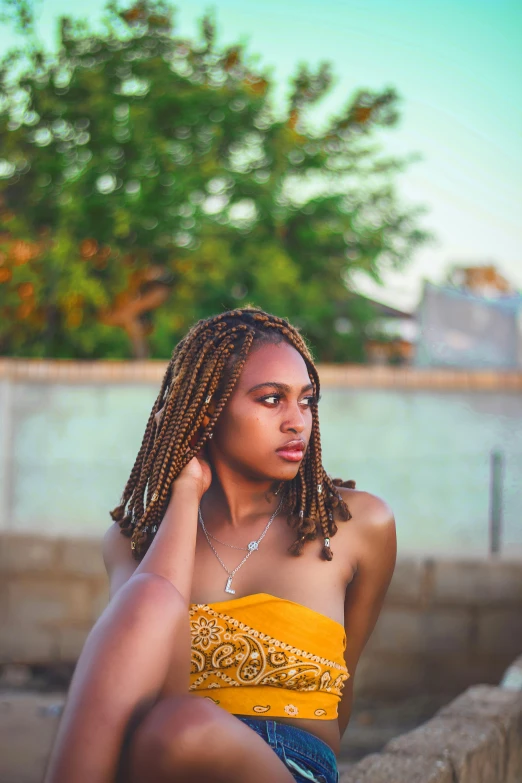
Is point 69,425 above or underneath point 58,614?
above

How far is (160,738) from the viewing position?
170cm

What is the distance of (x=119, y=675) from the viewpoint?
5.82 feet

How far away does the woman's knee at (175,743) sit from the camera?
5.57 feet

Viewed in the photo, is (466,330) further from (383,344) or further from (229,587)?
(229,587)

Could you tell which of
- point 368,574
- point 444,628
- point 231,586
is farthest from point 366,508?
point 444,628

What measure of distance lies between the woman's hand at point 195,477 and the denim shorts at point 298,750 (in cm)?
56

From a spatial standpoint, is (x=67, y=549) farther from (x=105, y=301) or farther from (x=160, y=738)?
(x=105, y=301)

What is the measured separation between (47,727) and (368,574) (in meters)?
3.06

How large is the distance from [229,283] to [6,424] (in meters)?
4.23

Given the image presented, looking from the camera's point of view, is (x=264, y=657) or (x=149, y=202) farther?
(x=149, y=202)

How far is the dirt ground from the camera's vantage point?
4.37 meters

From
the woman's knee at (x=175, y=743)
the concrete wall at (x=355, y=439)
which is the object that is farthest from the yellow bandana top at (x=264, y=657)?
the concrete wall at (x=355, y=439)

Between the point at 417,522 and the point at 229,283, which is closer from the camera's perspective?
the point at 417,522

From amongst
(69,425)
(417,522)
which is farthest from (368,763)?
(69,425)
